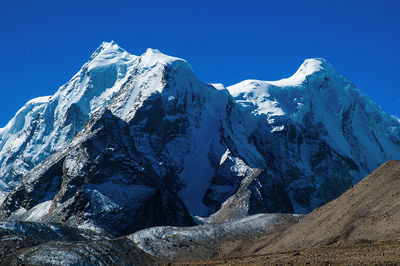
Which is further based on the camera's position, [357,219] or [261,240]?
[261,240]

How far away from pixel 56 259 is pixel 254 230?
5085cm

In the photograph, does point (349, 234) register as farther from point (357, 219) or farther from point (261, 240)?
point (261, 240)

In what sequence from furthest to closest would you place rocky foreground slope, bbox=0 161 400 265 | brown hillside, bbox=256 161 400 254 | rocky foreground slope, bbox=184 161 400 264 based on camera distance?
1. brown hillside, bbox=256 161 400 254
2. rocky foreground slope, bbox=0 161 400 265
3. rocky foreground slope, bbox=184 161 400 264

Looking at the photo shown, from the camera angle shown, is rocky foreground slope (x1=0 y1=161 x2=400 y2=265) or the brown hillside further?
the brown hillside

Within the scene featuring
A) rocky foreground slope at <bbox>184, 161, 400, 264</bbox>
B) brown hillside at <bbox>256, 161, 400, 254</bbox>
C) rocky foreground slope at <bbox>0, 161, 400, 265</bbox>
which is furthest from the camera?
brown hillside at <bbox>256, 161, 400, 254</bbox>

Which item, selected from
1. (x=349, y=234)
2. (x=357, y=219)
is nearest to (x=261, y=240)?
(x=357, y=219)

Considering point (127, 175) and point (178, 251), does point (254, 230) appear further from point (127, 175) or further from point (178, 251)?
point (127, 175)

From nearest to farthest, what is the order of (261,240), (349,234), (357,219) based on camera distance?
(349,234) < (357,219) < (261,240)

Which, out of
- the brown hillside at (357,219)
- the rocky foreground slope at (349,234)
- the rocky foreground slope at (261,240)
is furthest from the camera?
the brown hillside at (357,219)

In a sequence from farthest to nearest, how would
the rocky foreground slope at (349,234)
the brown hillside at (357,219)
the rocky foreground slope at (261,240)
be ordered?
the brown hillside at (357,219), the rocky foreground slope at (261,240), the rocky foreground slope at (349,234)

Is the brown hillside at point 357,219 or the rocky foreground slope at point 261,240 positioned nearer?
the rocky foreground slope at point 261,240

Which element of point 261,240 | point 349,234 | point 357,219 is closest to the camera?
point 349,234

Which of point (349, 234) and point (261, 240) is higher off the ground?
point (261, 240)

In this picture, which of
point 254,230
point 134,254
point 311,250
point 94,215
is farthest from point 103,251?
point 94,215
